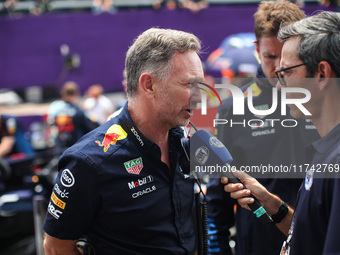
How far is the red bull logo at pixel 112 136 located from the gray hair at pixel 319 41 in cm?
76

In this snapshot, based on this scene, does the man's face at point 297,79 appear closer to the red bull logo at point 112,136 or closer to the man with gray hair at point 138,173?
the man with gray hair at point 138,173

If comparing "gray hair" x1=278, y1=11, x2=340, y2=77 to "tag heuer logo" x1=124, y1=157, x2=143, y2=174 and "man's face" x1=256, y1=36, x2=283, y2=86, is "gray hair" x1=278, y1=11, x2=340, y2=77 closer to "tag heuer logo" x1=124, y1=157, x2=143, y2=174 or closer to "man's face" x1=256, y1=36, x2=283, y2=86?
"man's face" x1=256, y1=36, x2=283, y2=86

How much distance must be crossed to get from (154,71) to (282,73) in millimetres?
504

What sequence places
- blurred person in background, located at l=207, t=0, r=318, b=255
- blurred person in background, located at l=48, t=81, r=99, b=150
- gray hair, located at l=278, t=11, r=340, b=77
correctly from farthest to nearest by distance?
1. blurred person in background, located at l=48, t=81, r=99, b=150
2. blurred person in background, located at l=207, t=0, r=318, b=255
3. gray hair, located at l=278, t=11, r=340, b=77

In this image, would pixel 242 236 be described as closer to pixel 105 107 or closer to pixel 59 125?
pixel 59 125

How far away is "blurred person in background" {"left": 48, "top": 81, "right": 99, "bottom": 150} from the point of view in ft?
19.7

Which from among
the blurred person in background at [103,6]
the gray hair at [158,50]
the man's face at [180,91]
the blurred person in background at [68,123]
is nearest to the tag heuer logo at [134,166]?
the man's face at [180,91]

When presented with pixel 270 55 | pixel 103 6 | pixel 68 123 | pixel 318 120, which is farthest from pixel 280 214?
pixel 103 6

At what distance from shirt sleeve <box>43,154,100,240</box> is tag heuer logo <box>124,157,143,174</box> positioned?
0.15 m

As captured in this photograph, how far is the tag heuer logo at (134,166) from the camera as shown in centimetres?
164

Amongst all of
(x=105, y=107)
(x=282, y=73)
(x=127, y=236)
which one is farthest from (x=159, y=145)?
(x=105, y=107)

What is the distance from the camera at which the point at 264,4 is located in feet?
7.10

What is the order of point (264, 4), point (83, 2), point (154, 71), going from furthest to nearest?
1. point (83, 2)
2. point (264, 4)
3. point (154, 71)

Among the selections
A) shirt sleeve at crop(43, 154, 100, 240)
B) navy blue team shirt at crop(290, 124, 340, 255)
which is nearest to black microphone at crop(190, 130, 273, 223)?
navy blue team shirt at crop(290, 124, 340, 255)
